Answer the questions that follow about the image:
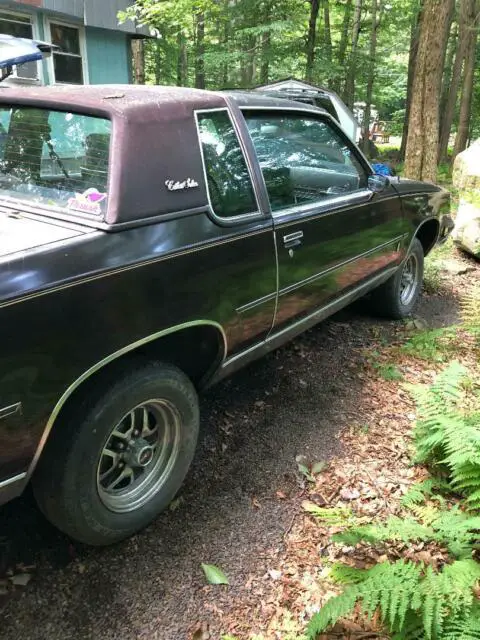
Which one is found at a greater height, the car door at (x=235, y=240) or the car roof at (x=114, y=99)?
the car roof at (x=114, y=99)

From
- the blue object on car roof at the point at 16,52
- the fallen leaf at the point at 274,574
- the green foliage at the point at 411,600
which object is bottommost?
the fallen leaf at the point at 274,574

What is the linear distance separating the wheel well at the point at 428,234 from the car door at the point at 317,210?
98 cm

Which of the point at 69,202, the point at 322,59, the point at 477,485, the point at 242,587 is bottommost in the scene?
the point at 242,587

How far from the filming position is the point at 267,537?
2.55 metres

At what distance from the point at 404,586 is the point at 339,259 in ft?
7.21

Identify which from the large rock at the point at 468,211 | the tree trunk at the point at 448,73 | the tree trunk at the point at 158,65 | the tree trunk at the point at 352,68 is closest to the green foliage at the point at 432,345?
the large rock at the point at 468,211

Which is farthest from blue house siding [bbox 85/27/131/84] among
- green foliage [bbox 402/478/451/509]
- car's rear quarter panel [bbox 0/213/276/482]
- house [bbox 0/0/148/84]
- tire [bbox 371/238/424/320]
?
green foliage [bbox 402/478/451/509]

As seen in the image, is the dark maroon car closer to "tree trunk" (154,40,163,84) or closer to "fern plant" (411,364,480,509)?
"fern plant" (411,364,480,509)

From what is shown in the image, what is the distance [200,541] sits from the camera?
8.20 feet

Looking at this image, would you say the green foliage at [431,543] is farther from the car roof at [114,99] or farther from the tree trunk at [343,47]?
the tree trunk at [343,47]

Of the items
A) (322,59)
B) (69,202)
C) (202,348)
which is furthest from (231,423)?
(322,59)

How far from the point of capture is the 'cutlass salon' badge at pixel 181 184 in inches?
93.2

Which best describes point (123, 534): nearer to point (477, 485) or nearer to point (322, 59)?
point (477, 485)

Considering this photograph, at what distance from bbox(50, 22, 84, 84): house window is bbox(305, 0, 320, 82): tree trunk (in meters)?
6.83
